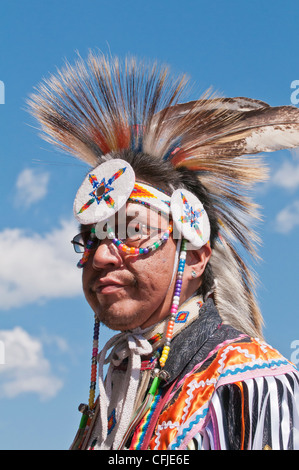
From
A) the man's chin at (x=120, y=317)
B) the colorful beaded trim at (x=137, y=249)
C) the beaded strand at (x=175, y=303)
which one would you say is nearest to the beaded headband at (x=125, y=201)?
the colorful beaded trim at (x=137, y=249)

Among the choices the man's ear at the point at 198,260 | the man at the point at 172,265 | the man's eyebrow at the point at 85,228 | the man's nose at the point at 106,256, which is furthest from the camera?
the man's eyebrow at the point at 85,228

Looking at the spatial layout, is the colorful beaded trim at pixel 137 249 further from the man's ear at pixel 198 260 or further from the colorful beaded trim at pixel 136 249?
the man's ear at pixel 198 260

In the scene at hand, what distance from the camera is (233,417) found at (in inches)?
101

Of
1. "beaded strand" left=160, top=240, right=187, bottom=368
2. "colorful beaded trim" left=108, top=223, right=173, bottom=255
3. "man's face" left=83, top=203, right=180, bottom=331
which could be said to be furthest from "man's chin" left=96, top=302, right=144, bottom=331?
"colorful beaded trim" left=108, top=223, right=173, bottom=255

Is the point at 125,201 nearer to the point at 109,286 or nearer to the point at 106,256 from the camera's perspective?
the point at 106,256

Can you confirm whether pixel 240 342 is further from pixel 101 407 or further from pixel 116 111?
pixel 116 111

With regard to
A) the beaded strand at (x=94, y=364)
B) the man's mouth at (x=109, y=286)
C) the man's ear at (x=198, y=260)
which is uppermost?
the man's ear at (x=198, y=260)

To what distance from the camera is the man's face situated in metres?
3.10

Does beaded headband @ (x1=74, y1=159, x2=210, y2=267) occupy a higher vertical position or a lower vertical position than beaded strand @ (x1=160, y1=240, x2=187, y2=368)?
higher

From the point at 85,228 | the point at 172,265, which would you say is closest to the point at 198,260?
the point at 172,265

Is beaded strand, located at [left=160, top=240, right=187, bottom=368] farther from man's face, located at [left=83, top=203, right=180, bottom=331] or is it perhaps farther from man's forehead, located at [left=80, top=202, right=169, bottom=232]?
man's forehead, located at [left=80, top=202, right=169, bottom=232]

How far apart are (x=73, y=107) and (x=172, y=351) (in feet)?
5.74

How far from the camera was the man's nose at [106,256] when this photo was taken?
3129mm

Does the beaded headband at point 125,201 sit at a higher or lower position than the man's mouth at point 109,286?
higher
